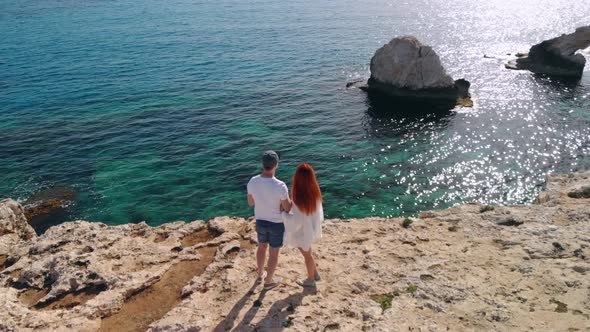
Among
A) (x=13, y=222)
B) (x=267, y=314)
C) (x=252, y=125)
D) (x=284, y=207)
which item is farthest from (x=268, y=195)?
(x=252, y=125)

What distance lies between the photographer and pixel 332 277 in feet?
45.3

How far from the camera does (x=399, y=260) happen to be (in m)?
14.7

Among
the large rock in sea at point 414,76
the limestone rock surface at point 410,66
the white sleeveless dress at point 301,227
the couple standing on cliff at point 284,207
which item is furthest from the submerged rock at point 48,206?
the limestone rock surface at point 410,66

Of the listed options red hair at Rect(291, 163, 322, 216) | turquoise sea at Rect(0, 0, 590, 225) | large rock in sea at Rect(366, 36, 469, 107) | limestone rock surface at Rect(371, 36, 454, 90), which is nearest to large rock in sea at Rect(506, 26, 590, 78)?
turquoise sea at Rect(0, 0, 590, 225)

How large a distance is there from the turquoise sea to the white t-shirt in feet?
52.6

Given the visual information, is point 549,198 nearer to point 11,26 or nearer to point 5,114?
point 5,114

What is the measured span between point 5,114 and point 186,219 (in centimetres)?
3067

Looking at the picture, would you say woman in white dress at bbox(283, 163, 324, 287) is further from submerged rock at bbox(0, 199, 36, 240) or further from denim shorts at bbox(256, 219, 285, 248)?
submerged rock at bbox(0, 199, 36, 240)

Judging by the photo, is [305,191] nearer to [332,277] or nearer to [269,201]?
[269,201]

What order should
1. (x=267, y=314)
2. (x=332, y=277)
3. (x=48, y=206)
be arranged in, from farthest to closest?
(x=48, y=206) < (x=332, y=277) < (x=267, y=314)

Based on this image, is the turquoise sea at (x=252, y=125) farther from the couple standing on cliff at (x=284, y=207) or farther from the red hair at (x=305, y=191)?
the red hair at (x=305, y=191)

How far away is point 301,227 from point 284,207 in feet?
3.03

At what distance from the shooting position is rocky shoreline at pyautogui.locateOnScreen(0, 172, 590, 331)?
1166 cm

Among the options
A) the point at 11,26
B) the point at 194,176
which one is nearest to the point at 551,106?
the point at 194,176
